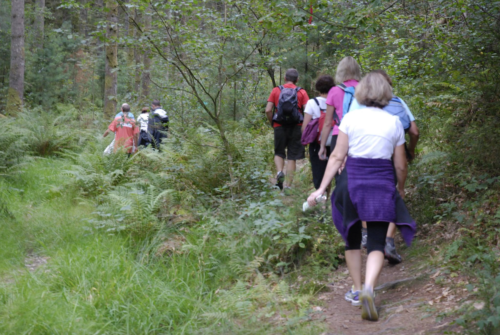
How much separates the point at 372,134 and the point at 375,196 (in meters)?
0.51

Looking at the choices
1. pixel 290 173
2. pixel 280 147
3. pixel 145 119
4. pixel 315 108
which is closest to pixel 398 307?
pixel 315 108

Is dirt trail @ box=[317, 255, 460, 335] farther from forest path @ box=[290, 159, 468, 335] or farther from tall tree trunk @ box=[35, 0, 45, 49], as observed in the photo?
tall tree trunk @ box=[35, 0, 45, 49]

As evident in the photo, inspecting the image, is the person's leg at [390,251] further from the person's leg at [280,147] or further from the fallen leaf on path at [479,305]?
the person's leg at [280,147]

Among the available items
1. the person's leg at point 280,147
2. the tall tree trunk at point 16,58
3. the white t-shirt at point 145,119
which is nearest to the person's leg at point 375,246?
the person's leg at point 280,147

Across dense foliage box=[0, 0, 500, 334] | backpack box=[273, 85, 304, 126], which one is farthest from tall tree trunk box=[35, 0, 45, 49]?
backpack box=[273, 85, 304, 126]

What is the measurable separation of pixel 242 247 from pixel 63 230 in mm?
2931

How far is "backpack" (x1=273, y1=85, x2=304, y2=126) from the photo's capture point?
24.5ft

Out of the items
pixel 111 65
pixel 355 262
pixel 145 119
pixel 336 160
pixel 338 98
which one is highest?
pixel 111 65

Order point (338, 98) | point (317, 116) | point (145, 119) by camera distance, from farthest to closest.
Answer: point (145, 119) < point (317, 116) < point (338, 98)

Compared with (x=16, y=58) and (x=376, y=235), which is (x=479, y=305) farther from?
(x=16, y=58)

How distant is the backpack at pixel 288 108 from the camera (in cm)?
748

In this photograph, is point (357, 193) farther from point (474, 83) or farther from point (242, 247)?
point (474, 83)

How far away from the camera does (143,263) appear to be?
567 centimetres

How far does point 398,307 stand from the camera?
13.2ft
